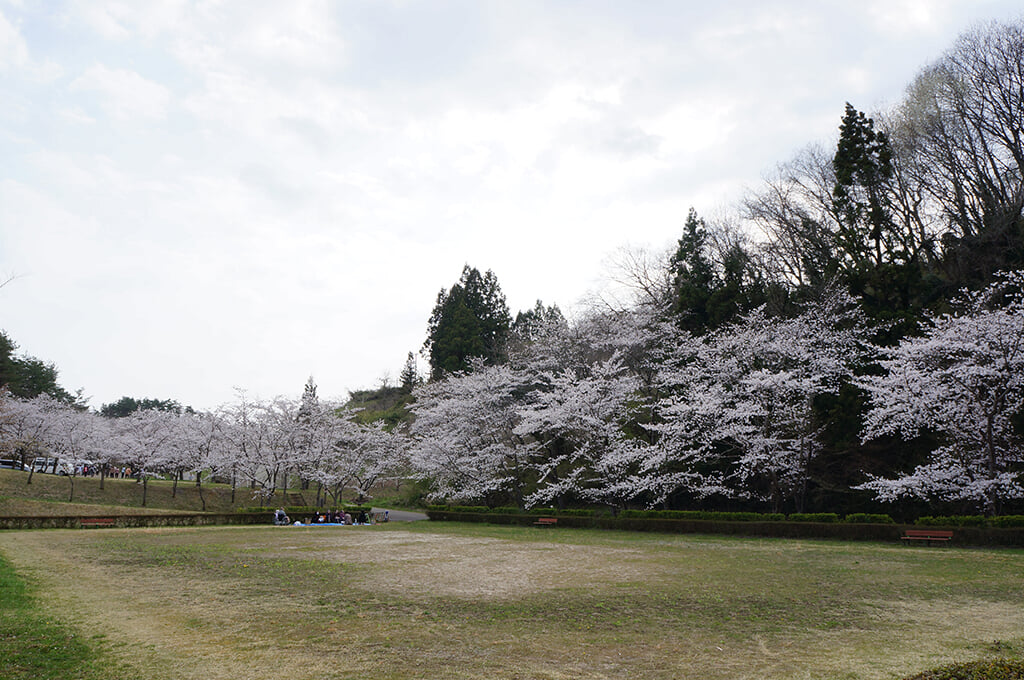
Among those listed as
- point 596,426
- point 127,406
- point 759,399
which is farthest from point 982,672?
point 127,406

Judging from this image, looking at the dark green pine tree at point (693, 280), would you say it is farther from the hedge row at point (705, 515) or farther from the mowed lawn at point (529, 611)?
the mowed lawn at point (529, 611)

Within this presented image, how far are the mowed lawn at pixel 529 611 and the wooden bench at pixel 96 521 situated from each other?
853 cm

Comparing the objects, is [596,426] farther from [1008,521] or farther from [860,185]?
[860,185]

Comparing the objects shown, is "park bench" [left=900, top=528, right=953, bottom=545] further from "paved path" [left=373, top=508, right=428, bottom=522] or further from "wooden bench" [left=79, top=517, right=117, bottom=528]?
"wooden bench" [left=79, top=517, right=117, bottom=528]

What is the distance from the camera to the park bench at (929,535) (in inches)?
748

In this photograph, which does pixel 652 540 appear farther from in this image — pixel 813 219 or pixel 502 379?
pixel 813 219

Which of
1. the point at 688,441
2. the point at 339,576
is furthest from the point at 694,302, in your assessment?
the point at 339,576

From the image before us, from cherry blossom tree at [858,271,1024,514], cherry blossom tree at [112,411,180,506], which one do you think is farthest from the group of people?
cherry blossom tree at [858,271,1024,514]

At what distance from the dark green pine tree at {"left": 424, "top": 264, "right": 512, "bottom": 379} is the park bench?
114ft

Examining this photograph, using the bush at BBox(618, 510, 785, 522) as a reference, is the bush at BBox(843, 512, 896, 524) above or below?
above

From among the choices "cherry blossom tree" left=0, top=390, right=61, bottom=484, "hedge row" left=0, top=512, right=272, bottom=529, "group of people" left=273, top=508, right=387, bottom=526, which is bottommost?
"group of people" left=273, top=508, right=387, bottom=526

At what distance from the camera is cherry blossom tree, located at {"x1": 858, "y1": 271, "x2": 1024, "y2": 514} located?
20.1m

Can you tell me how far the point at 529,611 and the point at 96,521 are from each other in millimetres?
24863

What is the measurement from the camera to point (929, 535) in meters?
19.1
